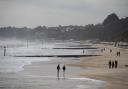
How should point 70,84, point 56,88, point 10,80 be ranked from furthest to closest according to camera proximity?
point 10,80, point 70,84, point 56,88

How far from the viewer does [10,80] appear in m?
29.9

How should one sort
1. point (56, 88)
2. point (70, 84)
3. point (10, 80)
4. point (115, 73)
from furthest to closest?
point (115, 73) < point (10, 80) < point (70, 84) < point (56, 88)

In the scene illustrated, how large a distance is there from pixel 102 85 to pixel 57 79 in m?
5.29

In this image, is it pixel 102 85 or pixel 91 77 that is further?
pixel 91 77

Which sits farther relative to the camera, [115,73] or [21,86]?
[115,73]

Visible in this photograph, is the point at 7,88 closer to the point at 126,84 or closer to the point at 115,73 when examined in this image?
the point at 126,84

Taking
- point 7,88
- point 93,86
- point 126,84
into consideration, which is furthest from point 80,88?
point 7,88

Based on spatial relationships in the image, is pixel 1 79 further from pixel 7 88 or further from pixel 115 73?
pixel 115 73

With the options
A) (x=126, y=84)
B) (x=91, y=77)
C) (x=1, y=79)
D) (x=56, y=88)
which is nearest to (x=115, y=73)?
(x=91, y=77)

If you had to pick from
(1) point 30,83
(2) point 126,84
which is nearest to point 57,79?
(1) point 30,83

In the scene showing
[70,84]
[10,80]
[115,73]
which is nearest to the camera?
[70,84]

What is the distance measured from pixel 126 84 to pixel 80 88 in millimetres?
3953

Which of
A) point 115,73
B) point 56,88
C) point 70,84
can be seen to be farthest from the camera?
point 115,73

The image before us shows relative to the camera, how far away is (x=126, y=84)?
26281 millimetres
